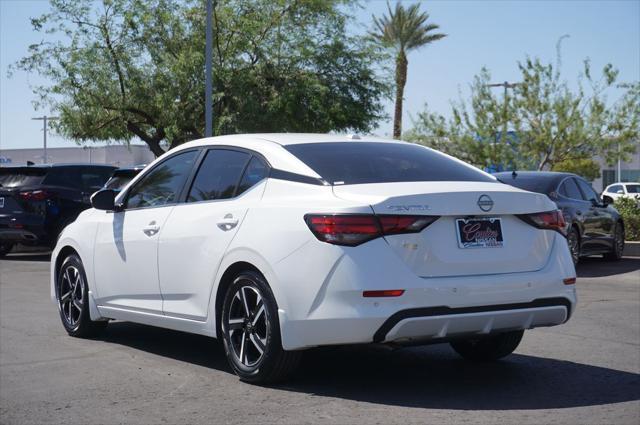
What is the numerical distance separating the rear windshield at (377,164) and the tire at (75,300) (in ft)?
9.09

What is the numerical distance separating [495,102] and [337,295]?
33383 mm

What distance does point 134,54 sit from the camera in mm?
29344

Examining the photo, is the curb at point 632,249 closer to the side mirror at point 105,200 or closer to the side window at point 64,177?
the side window at point 64,177

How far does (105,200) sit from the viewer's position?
317 inches

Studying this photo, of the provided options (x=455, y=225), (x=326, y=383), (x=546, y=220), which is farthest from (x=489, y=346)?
(x=455, y=225)

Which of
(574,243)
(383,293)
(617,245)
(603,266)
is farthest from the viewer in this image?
(617,245)

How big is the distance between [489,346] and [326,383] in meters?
1.38

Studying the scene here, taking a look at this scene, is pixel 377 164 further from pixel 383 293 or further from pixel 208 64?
pixel 208 64

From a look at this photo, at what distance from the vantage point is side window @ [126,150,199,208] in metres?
7.52

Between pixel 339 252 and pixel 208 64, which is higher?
pixel 208 64

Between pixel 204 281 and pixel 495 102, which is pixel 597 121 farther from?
pixel 204 281

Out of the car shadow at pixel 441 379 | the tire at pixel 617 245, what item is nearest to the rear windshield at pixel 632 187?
the tire at pixel 617 245

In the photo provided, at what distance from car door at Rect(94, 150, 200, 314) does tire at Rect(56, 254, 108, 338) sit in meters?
0.32

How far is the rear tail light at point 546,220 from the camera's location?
20.6ft
